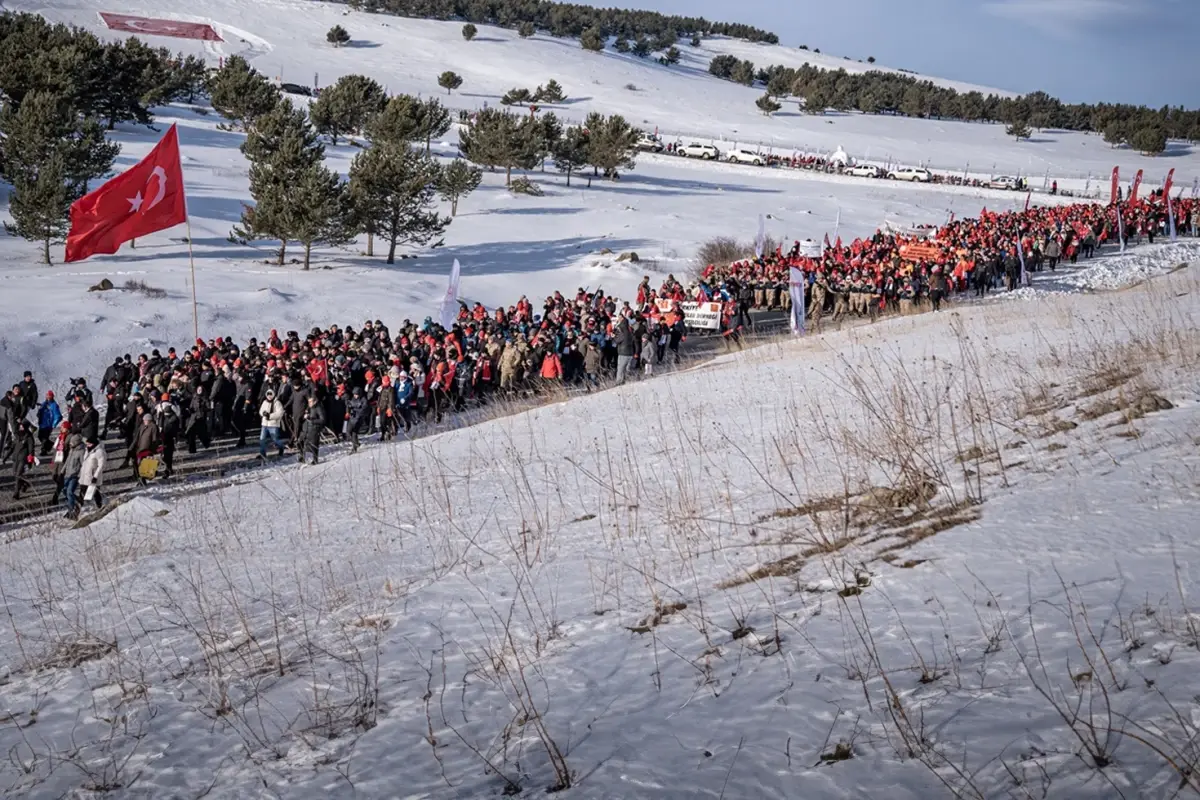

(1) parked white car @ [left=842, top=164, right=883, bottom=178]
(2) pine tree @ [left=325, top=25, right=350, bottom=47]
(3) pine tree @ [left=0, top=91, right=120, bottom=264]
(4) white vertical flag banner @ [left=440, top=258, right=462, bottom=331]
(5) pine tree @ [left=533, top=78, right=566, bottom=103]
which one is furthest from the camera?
(2) pine tree @ [left=325, top=25, right=350, bottom=47]

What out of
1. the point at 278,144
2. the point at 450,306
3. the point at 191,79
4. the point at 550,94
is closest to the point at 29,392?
the point at 450,306

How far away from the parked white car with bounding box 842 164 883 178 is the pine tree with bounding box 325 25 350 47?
7205 centimetres

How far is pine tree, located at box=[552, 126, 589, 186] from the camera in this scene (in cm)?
6157

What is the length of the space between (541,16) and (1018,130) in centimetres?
8044

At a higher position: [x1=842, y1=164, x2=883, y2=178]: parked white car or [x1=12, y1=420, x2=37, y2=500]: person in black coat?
[x1=842, y1=164, x2=883, y2=178]: parked white car

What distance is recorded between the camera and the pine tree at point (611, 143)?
6200 centimetres

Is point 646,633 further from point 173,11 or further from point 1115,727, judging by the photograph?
point 173,11

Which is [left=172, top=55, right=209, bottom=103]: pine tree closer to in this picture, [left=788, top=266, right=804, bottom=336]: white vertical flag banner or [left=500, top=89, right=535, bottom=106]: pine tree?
[left=500, top=89, right=535, bottom=106]: pine tree

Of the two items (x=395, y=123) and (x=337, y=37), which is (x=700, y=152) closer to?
(x=395, y=123)

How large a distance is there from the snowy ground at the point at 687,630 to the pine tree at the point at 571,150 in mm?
55754

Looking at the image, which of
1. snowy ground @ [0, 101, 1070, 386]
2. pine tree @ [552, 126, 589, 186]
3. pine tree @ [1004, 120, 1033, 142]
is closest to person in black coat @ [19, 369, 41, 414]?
snowy ground @ [0, 101, 1070, 386]

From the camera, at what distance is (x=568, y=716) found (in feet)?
13.4

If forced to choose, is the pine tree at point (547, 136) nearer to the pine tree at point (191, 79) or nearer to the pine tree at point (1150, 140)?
the pine tree at point (191, 79)

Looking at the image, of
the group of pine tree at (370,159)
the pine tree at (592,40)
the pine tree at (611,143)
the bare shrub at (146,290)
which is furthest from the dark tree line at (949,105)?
the bare shrub at (146,290)
